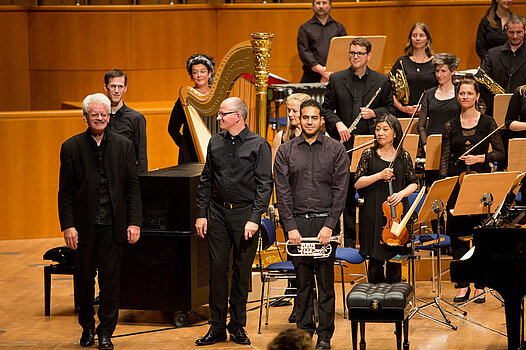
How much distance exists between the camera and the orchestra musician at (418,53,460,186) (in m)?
6.93

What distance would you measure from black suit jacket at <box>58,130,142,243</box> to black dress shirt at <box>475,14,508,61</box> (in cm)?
448

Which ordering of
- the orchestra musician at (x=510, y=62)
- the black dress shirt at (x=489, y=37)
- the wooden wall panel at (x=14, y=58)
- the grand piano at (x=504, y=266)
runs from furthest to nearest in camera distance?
the wooden wall panel at (x=14, y=58) → the black dress shirt at (x=489, y=37) → the orchestra musician at (x=510, y=62) → the grand piano at (x=504, y=266)

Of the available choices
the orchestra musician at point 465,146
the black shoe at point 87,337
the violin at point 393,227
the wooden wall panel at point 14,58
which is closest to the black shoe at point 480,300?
the orchestra musician at point 465,146

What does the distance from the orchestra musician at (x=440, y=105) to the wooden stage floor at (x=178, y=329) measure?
1.23 metres

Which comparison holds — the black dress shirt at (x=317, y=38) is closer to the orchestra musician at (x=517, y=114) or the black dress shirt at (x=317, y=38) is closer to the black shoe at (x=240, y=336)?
the orchestra musician at (x=517, y=114)

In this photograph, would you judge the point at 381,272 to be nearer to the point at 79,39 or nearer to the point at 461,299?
the point at 461,299

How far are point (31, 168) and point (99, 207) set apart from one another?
3791mm

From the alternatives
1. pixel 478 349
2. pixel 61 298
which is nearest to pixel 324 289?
pixel 478 349

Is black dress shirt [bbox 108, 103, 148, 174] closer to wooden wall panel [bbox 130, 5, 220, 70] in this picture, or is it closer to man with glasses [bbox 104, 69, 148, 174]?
man with glasses [bbox 104, 69, 148, 174]

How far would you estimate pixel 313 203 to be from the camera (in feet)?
17.2

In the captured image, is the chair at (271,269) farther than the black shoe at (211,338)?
Yes

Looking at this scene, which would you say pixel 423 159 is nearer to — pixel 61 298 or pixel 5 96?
pixel 61 298

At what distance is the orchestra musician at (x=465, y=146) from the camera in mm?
6148

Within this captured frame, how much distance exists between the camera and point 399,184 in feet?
18.7
